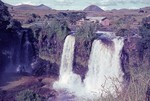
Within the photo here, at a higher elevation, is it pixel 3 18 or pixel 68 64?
pixel 3 18

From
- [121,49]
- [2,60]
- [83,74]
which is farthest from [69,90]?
[2,60]

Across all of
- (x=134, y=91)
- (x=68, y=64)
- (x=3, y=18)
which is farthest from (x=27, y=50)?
(x=134, y=91)

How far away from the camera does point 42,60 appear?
32812mm

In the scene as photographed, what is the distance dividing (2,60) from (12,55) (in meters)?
1.55

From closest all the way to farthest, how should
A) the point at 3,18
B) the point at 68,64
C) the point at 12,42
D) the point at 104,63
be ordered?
the point at 104,63
the point at 3,18
the point at 68,64
the point at 12,42

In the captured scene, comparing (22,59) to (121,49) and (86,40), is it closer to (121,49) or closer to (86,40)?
(86,40)

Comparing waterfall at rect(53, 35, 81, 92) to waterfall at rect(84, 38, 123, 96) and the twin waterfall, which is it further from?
waterfall at rect(84, 38, 123, 96)

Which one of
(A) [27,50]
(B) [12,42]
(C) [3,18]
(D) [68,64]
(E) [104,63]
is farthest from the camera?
(A) [27,50]

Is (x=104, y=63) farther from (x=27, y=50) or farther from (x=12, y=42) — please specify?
(x=12, y=42)

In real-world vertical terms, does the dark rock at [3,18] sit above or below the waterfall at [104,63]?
above

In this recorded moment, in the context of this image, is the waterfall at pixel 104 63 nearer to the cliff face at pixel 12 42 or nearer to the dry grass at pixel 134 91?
the cliff face at pixel 12 42

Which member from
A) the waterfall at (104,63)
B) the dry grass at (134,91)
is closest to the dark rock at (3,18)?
the waterfall at (104,63)

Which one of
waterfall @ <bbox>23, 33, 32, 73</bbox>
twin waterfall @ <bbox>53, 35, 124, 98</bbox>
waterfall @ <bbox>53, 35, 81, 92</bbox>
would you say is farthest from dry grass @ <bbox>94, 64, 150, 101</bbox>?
waterfall @ <bbox>23, 33, 32, 73</bbox>

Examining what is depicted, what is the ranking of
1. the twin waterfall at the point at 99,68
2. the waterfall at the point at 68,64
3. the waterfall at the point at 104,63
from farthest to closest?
the waterfall at the point at 68,64
the waterfall at the point at 104,63
the twin waterfall at the point at 99,68
